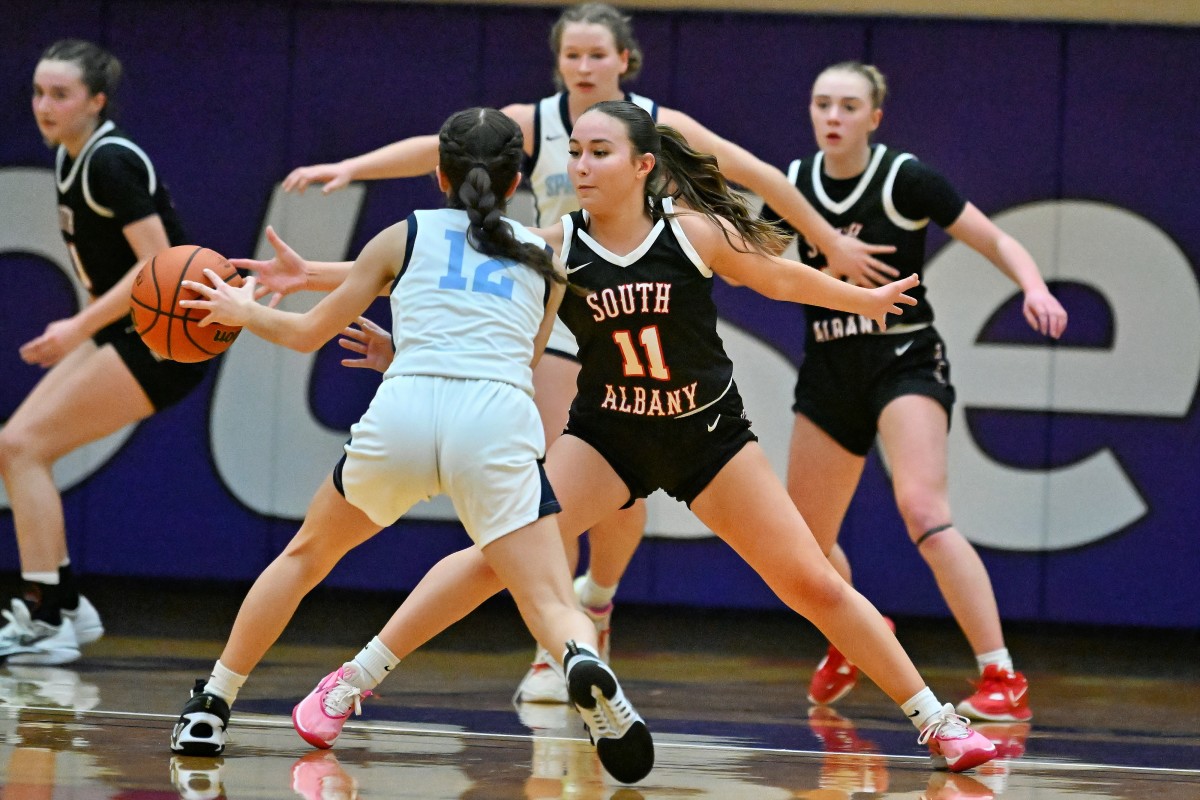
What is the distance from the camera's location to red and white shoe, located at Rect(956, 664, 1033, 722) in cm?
507

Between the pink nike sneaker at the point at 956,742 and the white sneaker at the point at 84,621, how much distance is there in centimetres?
326

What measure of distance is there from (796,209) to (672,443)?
1356mm

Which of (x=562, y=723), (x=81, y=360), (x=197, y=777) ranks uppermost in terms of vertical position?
(x=81, y=360)

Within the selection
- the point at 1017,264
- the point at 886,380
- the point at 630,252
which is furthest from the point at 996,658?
the point at 630,252

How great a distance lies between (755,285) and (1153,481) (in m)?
4.17

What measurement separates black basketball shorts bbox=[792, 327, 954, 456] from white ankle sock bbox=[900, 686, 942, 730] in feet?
4.22

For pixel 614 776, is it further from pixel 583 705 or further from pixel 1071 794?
pixel 1071 794

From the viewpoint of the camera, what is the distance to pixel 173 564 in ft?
25.9

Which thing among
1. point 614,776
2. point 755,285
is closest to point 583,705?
point 614,776

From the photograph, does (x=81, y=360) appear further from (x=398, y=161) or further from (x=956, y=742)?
(x=956, y=742)

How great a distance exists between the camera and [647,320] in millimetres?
4000

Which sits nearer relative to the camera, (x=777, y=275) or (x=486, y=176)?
(x=486, y=176)

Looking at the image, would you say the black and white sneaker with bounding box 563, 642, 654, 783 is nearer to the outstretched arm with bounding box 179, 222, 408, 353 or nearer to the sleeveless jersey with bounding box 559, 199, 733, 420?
the sleeveless jersey with bounding box 559, 199, 733, 420

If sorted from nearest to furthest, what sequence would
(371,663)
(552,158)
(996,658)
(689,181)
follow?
(371,663)
(689,181)
(996,658)
(552,158)
